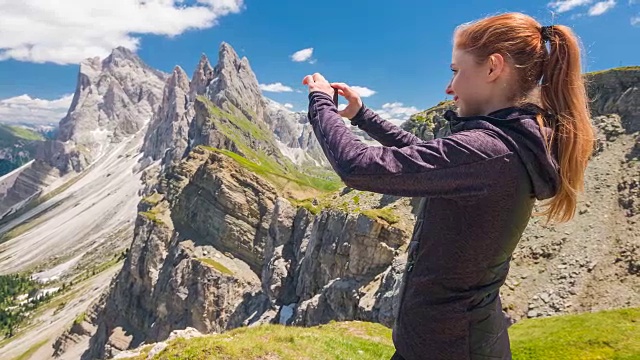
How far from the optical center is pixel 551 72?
3869 mm

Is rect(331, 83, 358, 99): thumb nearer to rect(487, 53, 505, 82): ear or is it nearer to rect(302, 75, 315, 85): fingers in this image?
rect(302, 75, 315, 85): fingers

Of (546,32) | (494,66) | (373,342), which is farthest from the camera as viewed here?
(373,342)

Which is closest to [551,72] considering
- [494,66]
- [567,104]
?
[567,104]

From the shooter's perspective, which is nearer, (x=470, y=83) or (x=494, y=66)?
(x=494, y=66)

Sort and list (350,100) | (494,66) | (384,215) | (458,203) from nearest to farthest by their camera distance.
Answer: (458,203), (494,66), (350,100), (384,215)

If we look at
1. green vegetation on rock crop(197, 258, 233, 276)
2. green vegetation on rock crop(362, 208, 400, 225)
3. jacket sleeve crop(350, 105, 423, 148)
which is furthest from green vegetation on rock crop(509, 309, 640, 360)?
green vegetation on rock crop(197, 258, 233, 276)

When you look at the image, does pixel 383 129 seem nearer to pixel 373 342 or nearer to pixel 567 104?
pixel 567 104

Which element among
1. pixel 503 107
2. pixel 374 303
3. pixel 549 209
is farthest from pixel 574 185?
pixel 374 303

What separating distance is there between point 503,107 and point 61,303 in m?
228

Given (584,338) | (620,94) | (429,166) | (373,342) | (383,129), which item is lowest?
(373,342)

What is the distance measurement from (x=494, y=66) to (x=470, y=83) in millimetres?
249

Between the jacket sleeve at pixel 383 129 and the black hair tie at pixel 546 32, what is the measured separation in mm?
1970

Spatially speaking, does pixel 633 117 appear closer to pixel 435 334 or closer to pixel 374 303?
pixel 374 303

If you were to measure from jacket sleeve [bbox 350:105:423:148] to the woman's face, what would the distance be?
4.93 ft
